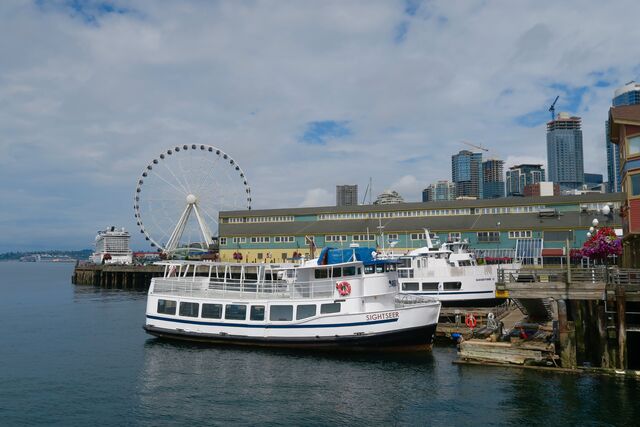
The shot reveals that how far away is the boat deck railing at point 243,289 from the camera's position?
33.3 m

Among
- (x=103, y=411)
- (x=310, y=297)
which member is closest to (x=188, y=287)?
(x=310, y=297)

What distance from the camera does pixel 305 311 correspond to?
1286 inches

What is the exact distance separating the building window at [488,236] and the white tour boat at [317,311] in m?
35.4

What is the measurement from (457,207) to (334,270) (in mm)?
46700

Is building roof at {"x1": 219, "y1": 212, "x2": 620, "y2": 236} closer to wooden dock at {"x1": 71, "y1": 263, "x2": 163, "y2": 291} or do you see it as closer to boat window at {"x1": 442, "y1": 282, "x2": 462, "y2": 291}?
boat window at {"x1": 442, "y1": 282, "x2": 462, "y2": 291}

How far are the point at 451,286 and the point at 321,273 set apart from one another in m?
15.4

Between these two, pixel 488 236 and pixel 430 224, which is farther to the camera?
pixel 430 224

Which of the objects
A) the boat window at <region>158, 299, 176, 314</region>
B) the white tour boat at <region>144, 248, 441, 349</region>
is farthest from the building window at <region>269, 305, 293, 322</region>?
the boat window at <region>158, 299, 176, 314</region>

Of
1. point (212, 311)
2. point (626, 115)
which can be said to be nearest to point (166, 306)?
point (212, 311)

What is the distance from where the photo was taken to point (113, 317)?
165ft

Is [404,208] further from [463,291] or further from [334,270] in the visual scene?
[334,270]

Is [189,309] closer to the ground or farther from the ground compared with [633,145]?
closer to the ground

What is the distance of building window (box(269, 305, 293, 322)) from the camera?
108 ft

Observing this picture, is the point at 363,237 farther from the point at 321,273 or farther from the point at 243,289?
the point at 321,273
